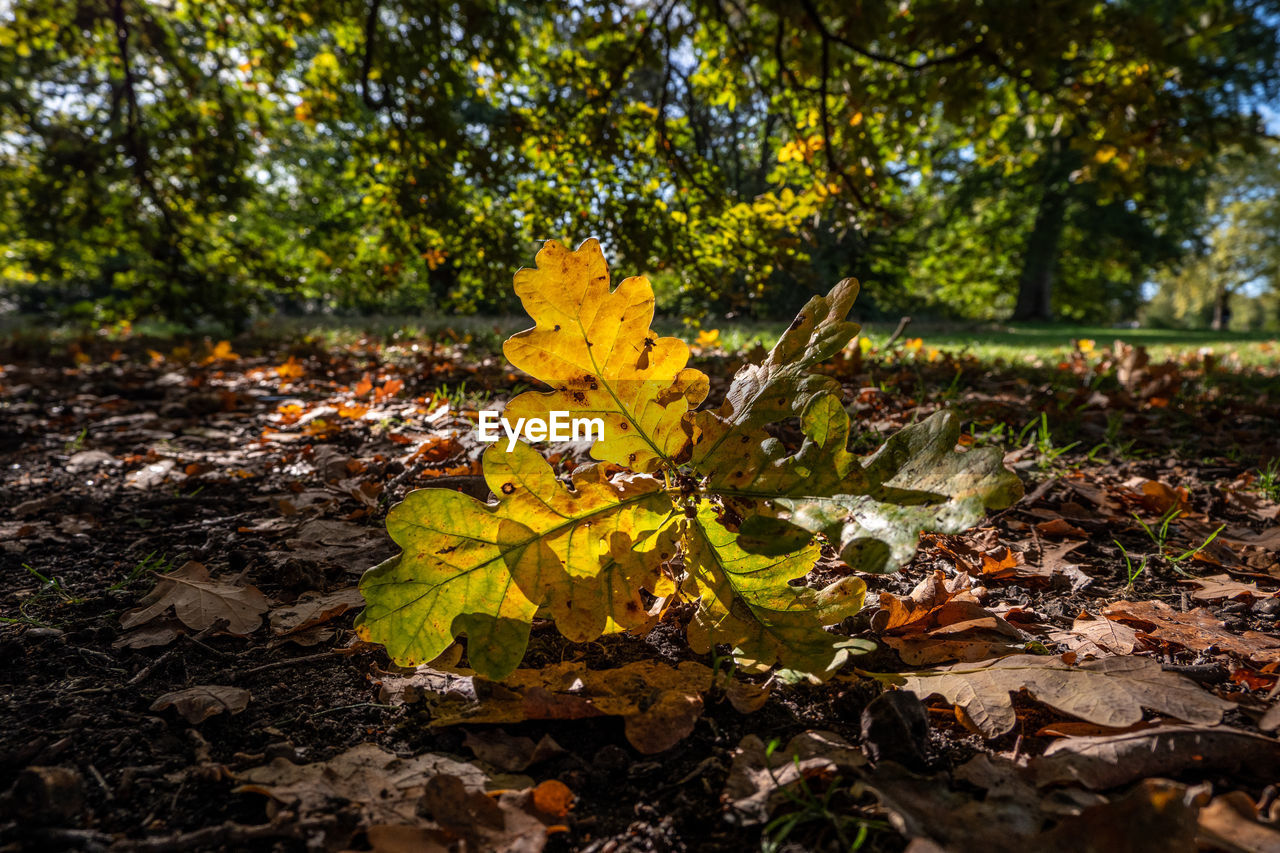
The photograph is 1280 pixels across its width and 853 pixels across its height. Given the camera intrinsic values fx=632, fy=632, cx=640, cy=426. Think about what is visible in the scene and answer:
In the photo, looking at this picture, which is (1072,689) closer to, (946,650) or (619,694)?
(946,650)

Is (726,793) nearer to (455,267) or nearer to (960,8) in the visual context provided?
(960,8)

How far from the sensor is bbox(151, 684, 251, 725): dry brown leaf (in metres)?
0.99

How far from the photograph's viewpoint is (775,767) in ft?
2.87

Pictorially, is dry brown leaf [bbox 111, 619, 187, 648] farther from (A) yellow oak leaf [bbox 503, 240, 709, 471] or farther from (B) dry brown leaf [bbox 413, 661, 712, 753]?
(A) yellow oak leaf [bbox 503, 240, 709, 471]

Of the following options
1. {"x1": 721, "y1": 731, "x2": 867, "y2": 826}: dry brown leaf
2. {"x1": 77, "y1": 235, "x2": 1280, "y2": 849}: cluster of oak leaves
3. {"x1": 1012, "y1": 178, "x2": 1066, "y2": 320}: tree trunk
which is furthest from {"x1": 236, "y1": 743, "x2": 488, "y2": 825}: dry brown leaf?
{"x1": 1012, "y1": 178, "x2": 1066, "y2": 320}: tree trunk

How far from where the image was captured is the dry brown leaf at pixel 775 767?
0.81 meters

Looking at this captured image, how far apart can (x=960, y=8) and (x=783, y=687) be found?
483 cm

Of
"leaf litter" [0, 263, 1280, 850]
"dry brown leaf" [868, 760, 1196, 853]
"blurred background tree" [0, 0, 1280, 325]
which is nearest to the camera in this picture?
Answer: "dry brown leaf" [868, 760, 1196, 853]

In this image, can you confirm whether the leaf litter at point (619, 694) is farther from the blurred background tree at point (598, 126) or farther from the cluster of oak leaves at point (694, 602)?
the blurred background tree at point (598, 126)

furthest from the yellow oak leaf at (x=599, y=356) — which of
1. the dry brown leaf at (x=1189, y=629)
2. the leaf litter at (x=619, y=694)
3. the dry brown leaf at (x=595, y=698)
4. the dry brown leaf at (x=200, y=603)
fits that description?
the dry brown leaf at (x=1189, y=629)

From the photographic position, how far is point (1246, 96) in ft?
62.6

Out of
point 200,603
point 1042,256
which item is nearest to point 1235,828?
point 200,603

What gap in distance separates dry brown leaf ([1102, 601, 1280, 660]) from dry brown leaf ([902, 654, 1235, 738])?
0.31m

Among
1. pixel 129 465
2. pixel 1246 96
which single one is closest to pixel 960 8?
pixel 129 465
